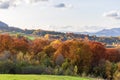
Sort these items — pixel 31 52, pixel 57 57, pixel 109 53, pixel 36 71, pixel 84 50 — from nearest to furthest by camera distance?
pixel 36 71 < pixel 57 57 < pixel 84 50 < pixel 31 52 < pixel 109 53

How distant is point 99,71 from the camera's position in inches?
3652

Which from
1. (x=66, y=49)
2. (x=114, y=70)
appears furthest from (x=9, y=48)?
(x=114, y=70)

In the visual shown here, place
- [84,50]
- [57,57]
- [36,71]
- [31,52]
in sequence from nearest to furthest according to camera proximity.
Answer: [36,71] < [57,57] < [84,50] < [31,52]

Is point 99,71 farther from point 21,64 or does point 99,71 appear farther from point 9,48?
point 21,64

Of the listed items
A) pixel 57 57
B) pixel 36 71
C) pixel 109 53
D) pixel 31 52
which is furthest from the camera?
pixel 109 53

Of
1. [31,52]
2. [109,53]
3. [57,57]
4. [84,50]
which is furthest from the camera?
[109,53]

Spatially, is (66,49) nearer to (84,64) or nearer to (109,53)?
(84,64)

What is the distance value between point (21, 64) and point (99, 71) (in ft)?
135

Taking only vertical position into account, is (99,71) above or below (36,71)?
below

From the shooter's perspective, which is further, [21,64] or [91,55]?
[91,55]

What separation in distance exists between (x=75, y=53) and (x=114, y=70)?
41.9 feet

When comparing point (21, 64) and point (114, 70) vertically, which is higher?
point (21, 64)

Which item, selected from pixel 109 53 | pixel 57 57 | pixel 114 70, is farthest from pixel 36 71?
pixel 109 53

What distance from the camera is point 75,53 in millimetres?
95750
